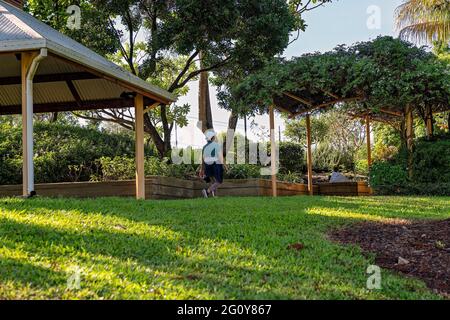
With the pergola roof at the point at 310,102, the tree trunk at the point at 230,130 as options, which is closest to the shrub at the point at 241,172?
the pergola roof at the point at 310,102

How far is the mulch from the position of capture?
5375 mm

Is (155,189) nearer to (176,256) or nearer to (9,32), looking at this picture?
(9,32)

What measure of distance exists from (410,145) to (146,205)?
973 cm

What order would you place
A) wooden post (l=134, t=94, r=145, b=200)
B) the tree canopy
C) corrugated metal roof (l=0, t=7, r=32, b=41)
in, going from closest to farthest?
corrugated metal roof (l=0, t=7, r=32, b=41), wooden post (l=134, t=94, r=145, b=200), the tree canopy

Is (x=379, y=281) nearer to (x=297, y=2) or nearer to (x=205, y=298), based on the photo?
(x=205, y=298)

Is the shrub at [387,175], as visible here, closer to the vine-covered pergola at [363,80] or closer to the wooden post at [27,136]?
the vine-covered pergola at [363,80]

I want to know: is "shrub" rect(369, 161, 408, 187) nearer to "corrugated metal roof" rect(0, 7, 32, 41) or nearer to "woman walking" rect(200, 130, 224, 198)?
"woman walking" rect(200, 130, 224, 198)

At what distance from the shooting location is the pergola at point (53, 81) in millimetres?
9195

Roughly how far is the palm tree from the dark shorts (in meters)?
11.6

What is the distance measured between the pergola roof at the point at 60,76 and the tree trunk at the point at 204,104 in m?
6.85

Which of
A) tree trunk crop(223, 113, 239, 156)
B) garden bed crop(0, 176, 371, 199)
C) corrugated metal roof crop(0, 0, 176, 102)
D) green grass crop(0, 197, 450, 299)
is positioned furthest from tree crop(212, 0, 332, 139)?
green grass crop(0, 197, 450, 299)

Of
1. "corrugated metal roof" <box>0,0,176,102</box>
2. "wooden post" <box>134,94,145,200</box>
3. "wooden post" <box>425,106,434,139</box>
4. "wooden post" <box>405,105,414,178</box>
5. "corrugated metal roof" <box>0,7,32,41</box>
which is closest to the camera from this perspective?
"corrugated metal roof" <box>0,0,176,102</box>

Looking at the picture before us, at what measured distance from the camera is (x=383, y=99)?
1456 cm

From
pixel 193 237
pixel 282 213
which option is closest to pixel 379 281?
pixel 193 237
